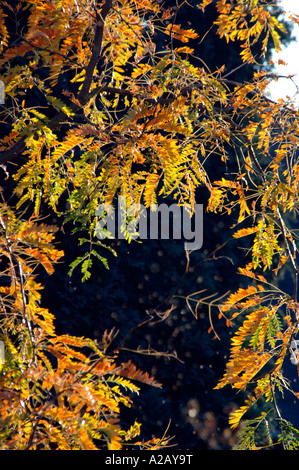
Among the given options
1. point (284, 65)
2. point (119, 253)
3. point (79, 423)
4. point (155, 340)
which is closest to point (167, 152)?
point (284, 65)

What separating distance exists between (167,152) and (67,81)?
4.40m

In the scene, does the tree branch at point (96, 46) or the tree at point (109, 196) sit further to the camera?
the tree branch at point (96, 46)

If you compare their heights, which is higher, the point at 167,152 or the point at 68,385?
the point at 167,152

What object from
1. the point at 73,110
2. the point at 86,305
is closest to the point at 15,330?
the point at 73,110

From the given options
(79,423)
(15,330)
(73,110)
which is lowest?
(79,423)

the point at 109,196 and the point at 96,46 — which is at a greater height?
the point at 96,46

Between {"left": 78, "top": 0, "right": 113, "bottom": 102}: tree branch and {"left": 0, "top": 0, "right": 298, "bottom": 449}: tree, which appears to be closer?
{"left": 0, "top": 0, "right": 298, "bottom": 449}: tree

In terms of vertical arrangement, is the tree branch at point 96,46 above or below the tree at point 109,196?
above

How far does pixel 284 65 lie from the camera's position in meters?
2.31

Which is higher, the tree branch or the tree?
the tree branch
